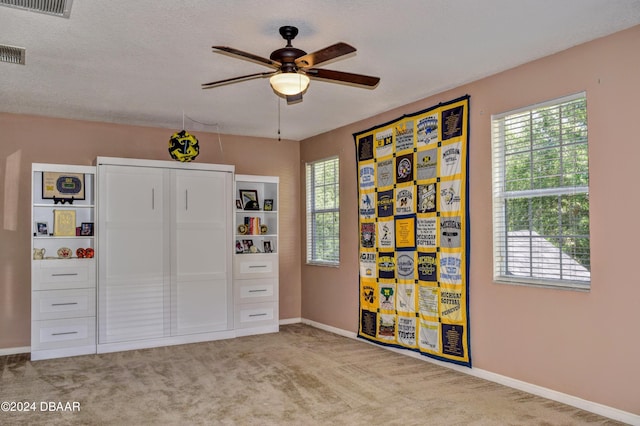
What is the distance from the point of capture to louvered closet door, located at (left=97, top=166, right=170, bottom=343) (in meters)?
5.38

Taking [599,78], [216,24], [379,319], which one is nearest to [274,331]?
[379,319]

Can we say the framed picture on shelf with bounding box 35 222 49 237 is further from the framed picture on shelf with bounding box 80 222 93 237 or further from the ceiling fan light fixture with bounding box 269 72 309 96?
the ceiling fan light fixture with bounding box 269 72 309 96

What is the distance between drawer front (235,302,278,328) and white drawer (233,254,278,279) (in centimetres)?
37

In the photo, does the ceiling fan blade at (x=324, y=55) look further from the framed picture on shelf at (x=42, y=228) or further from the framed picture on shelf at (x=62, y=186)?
the framed picture on shelf at (x=42, y=228)

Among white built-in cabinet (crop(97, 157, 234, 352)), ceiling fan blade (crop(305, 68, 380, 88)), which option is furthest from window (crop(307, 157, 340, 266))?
ceiling fan blade (crop(305, 68, 380, 88))

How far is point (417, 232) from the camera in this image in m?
4.92

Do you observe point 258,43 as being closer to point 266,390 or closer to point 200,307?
point 266,390

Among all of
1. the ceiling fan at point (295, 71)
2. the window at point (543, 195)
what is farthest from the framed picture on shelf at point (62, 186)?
the window at point (543, 195)

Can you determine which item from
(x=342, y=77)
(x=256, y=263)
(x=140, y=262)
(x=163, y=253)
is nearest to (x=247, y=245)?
(x=256, y=263)

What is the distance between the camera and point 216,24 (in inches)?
127

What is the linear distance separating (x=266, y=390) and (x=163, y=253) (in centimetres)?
237

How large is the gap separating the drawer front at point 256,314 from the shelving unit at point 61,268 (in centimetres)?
166

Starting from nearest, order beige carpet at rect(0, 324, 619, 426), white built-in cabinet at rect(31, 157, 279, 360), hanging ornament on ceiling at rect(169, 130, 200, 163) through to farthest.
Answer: beige carpet at rect(0, 324, 619, 426) < white built-in cabinet at rect(31, 157, 279, 360) < hanging ornament on ceiling at rect(169, 130, 200, 163)

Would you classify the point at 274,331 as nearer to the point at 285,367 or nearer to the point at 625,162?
the point at 285,367
